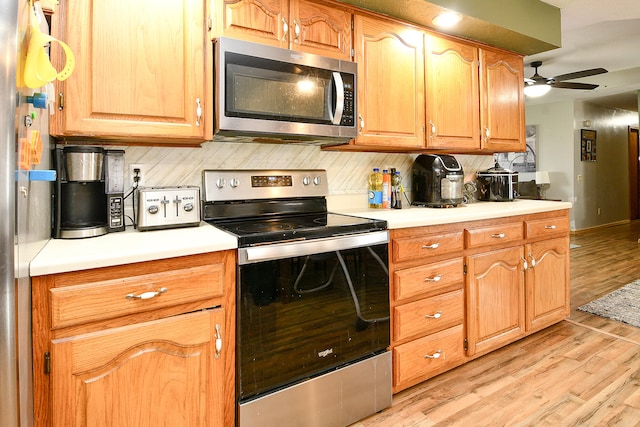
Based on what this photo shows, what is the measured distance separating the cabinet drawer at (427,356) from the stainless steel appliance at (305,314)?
0.32ft

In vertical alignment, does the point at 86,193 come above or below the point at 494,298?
above

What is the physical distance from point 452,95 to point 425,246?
113 centimetres

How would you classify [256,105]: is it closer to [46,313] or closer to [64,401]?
[46,313]

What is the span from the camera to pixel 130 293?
3.93 ft

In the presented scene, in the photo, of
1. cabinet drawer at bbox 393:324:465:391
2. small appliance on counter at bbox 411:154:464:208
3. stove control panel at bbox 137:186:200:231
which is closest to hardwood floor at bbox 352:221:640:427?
cabinet drawer at bbox 393:324:465:391

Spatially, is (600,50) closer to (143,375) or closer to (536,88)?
(536,88)

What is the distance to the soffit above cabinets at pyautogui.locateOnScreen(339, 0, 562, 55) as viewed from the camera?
6.82ft

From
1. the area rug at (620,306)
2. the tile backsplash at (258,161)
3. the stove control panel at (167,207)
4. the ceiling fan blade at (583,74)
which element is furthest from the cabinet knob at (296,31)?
the ceiling fan blade at (583,74)

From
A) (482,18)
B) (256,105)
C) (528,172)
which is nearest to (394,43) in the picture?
(482,18)

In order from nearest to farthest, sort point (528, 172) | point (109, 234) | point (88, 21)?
point (88, 21), point (109, 234), point (528, 172)

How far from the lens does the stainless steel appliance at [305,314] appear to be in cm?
142

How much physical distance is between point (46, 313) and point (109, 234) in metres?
0.49

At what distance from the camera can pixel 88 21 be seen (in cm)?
141

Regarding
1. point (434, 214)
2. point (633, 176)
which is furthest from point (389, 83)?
point (633, 176)
